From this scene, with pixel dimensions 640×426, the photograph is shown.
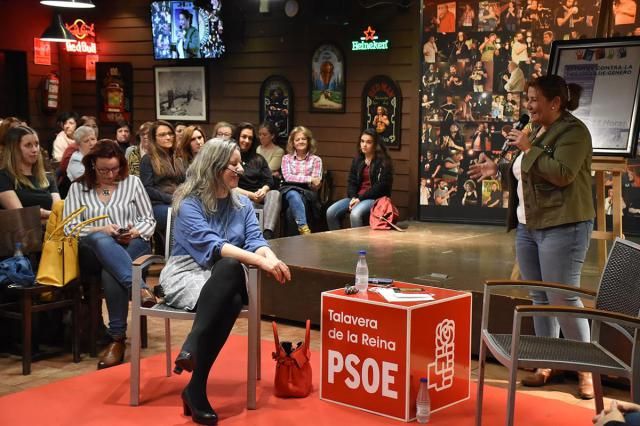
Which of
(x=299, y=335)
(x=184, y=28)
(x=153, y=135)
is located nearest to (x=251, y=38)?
(x=184, y=28)

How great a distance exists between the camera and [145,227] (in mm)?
4762

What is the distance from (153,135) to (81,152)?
23.1 inches

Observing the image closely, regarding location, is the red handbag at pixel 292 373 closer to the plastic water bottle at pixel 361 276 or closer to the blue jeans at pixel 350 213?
the plastic water bottle at pixel 361 276

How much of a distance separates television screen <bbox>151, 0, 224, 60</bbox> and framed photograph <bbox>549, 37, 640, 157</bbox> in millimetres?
5288

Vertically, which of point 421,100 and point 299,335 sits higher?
point 421,100

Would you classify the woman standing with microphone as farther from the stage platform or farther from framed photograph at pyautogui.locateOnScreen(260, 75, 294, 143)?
framed photograph at pyautogui.locateOnScreen(260, 75, 294, 143)

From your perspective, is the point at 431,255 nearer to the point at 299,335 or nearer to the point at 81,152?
the point at 299,335

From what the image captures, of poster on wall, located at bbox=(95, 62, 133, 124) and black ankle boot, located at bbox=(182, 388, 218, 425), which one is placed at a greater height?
poster on wall, located at bbox=(95, 62, 133, 124)

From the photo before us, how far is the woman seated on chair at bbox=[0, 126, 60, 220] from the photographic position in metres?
4.88

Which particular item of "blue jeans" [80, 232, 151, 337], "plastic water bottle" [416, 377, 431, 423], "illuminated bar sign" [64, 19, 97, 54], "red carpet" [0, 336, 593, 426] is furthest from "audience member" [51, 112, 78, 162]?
"plastic water bottle" [416, 377, 431, 423]

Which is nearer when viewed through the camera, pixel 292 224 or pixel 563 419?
pixel 563 419

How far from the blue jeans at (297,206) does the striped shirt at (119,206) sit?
121 inches

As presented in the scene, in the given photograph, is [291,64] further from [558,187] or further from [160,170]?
[558,187]

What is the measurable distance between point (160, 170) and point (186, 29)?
3.61 metres
